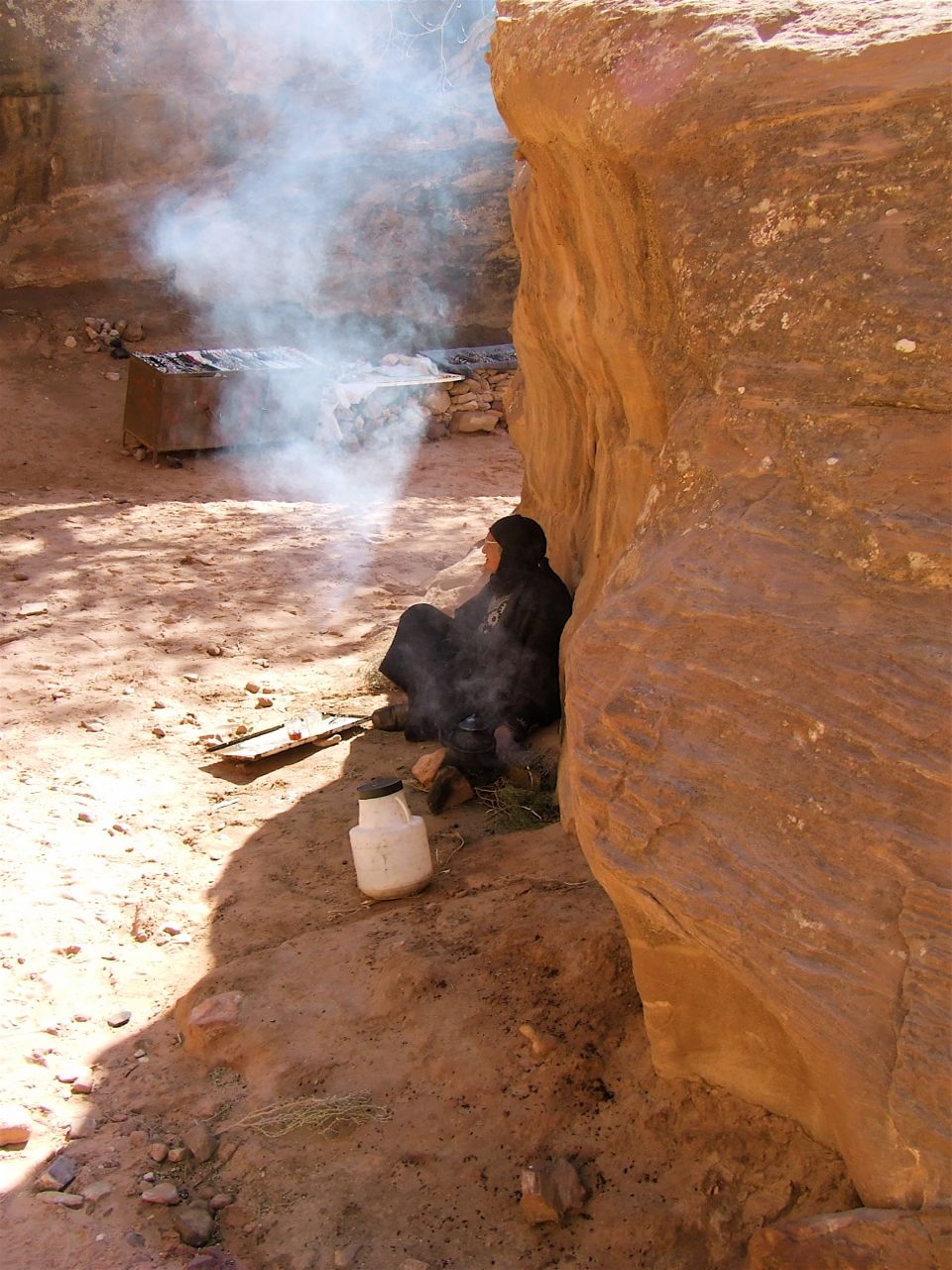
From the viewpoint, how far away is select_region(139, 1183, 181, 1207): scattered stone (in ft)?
8.49

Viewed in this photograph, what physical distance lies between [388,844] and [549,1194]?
1461 mm

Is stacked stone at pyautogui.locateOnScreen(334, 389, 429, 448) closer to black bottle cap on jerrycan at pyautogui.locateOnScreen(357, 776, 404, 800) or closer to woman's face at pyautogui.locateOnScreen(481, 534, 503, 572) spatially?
woman's face at pyautogui.locateOnScreen(481, 534, 503, 572)

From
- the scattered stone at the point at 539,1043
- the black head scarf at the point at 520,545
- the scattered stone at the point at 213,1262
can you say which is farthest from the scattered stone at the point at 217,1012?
the black head scarf at the point at 520,545

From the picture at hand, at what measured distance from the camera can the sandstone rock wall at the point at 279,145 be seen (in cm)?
1058

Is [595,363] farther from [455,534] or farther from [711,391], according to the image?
[455,534]

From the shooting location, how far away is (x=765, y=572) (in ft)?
6.66

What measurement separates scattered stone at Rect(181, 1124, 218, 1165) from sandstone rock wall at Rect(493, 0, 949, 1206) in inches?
42.3

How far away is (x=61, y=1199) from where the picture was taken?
102 inches

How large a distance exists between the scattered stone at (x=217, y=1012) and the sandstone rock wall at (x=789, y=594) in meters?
1.21

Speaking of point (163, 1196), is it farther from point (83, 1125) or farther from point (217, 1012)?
point (217, 1012)

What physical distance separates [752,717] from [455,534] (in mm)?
A: 6261

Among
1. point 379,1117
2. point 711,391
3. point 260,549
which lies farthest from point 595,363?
point 260,549

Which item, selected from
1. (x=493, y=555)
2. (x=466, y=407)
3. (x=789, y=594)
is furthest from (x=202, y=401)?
(x=789, y=594)

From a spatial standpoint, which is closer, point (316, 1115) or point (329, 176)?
point (316, 1115)
